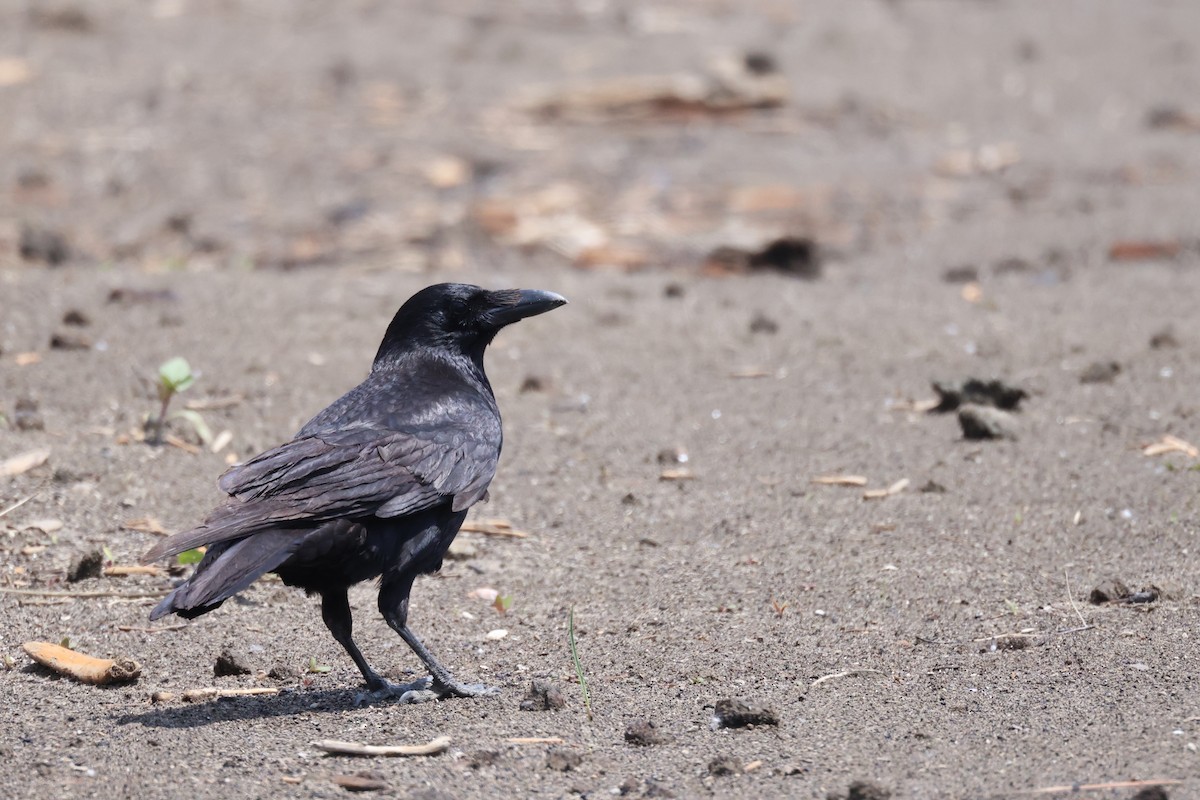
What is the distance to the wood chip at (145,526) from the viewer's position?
588cm

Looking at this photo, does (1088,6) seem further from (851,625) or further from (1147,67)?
(851,625)

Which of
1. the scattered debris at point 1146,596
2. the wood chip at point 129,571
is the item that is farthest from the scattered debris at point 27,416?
the scattered debris at point 1146,596

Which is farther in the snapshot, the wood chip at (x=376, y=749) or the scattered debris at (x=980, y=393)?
the scattered debris at (x=980, y=393)

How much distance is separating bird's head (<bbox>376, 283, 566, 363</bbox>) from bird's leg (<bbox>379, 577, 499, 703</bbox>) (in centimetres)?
104

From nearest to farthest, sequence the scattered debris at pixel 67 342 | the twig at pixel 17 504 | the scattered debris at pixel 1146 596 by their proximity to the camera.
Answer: the scattered debris at pixel 1146 596 < the twig at pixel 17 504 < the scattered debris at pixel 67 342

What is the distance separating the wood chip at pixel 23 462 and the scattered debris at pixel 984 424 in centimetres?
430

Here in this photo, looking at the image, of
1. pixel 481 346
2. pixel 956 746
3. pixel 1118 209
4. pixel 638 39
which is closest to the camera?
pixel 956 746

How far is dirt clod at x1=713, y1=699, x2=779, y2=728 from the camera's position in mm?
4082

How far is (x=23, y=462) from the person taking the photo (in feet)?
20.4

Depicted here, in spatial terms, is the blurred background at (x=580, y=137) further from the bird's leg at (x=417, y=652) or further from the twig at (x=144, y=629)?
the bird's leg at (x=417, y=652)

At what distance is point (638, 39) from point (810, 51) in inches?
94.5

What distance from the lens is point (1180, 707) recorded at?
4.03 meters

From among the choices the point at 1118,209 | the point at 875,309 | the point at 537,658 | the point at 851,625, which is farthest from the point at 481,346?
the point at 1118,209

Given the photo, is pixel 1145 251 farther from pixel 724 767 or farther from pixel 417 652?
pixel 724 767
